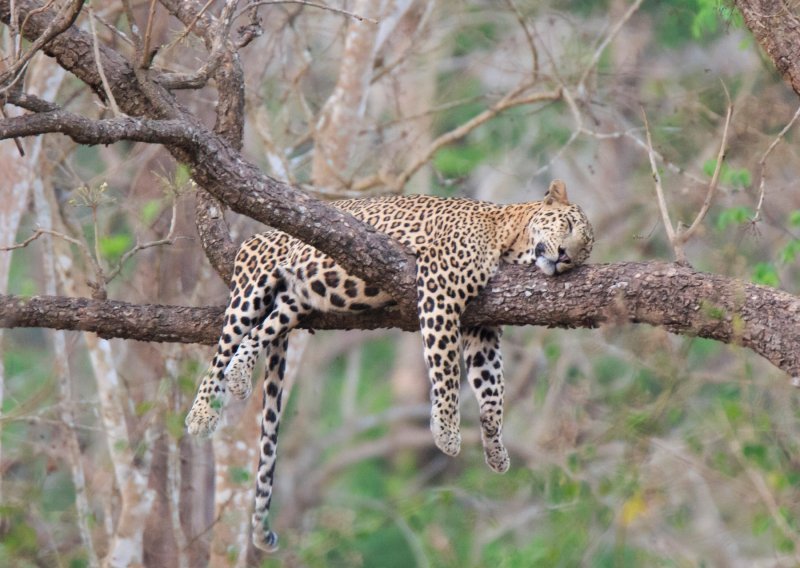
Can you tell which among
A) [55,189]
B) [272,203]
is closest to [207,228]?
[272,203]

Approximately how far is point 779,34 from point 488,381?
3037 mm

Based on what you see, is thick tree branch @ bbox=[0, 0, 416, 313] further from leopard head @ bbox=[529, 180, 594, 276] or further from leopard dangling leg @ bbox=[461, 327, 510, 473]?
leopard dangling leg @ bbox=[461, 327, 510, 473]

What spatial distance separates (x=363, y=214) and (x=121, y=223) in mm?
10033

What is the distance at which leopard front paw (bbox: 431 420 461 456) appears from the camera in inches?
339

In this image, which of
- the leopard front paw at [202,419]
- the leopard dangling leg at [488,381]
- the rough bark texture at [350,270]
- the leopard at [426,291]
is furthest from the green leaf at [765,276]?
the leopard front paw at [202,419]

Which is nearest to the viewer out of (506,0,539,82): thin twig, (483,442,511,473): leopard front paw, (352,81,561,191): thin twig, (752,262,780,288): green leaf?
(483,442,511,473): leopard front paw

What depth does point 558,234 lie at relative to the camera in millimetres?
8242

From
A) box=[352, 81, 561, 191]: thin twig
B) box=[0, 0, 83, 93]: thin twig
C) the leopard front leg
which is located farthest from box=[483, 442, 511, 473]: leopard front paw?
box=[0, 0, 83, 93]: thin twig

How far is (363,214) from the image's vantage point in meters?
9.13

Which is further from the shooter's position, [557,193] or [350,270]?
[557,193]

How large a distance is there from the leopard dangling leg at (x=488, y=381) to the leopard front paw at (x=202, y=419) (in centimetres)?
178

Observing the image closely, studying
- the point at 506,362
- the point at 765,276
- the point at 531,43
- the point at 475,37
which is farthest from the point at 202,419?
the point at 506,362

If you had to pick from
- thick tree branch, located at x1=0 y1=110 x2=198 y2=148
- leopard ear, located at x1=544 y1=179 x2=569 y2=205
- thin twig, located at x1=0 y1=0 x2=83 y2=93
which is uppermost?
thin twig, located at x1=0 y1=0 x2=83 y2=93

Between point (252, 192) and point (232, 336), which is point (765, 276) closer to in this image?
point (232, 336)
